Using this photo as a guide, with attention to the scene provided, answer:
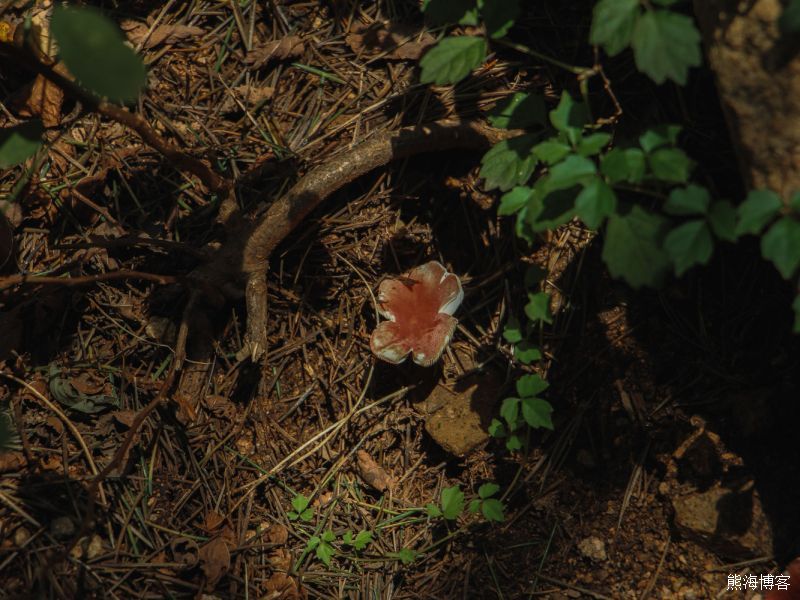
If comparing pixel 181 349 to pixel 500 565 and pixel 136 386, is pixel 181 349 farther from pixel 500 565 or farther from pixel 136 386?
pixel 500 565

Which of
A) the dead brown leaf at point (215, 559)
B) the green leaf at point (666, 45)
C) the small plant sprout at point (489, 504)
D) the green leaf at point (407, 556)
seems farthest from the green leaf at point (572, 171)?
the dead brown leaf at point (215, 559)

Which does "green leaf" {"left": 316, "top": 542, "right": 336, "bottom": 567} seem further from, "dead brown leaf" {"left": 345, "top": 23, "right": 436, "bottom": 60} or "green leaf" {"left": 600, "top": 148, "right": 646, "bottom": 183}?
"dead brown leaf" {"left": 345, "top": 23, "right": 436, "bottom": 60}

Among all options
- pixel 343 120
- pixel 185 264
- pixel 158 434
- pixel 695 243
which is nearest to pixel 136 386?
pixel 158 434

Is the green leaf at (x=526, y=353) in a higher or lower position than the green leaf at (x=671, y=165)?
lower

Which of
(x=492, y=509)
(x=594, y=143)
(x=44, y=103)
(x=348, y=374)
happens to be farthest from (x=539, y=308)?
(x=44, y=103)

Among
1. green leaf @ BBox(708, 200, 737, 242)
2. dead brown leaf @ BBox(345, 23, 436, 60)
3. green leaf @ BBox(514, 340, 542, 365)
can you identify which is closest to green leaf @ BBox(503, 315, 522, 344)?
green leaf @ BBox(514, 340, 542, 365)

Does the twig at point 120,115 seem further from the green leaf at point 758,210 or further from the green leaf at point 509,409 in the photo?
the green leaf at point 758,210

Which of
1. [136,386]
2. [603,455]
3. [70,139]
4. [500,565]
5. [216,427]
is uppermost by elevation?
[70,139]

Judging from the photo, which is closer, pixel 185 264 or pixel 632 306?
pixel 632 306
